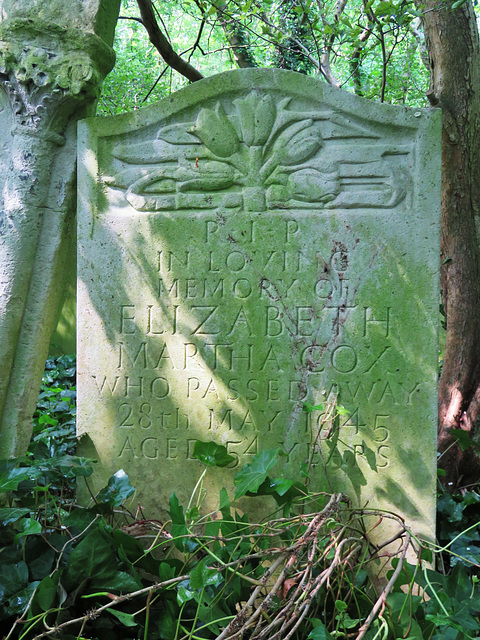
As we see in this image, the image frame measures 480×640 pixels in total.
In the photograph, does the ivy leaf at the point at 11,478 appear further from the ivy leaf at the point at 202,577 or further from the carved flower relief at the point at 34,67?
the carved flower relief at the point at 34,67

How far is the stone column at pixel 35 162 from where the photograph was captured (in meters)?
2.70

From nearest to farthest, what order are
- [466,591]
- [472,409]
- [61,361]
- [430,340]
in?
[466,591] → [430,340] → [472,409] → [61,361]

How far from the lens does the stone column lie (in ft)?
8.84

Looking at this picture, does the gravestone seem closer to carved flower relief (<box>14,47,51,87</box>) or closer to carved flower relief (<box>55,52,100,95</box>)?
carved flower relief (<box>55,52,100,95</box>)

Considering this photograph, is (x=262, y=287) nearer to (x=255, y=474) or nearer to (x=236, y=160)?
(x=236, y=160)

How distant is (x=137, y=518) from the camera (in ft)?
9.09

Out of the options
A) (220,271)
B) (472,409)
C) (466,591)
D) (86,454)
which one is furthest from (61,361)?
(466,591)

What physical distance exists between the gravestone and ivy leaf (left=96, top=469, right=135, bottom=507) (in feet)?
0.83


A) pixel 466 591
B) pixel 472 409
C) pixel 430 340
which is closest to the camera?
pixel 466 591

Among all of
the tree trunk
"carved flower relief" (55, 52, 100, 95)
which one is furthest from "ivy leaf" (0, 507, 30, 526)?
the tree trunk

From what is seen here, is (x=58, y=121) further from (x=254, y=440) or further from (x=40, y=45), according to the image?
(x=254, y=440)

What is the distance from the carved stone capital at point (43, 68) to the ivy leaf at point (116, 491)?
177cm

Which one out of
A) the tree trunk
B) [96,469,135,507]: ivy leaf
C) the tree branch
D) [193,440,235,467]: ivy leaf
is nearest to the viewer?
[96,469,135,507]: ivy leaf

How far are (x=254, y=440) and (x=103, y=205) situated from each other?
145cm
